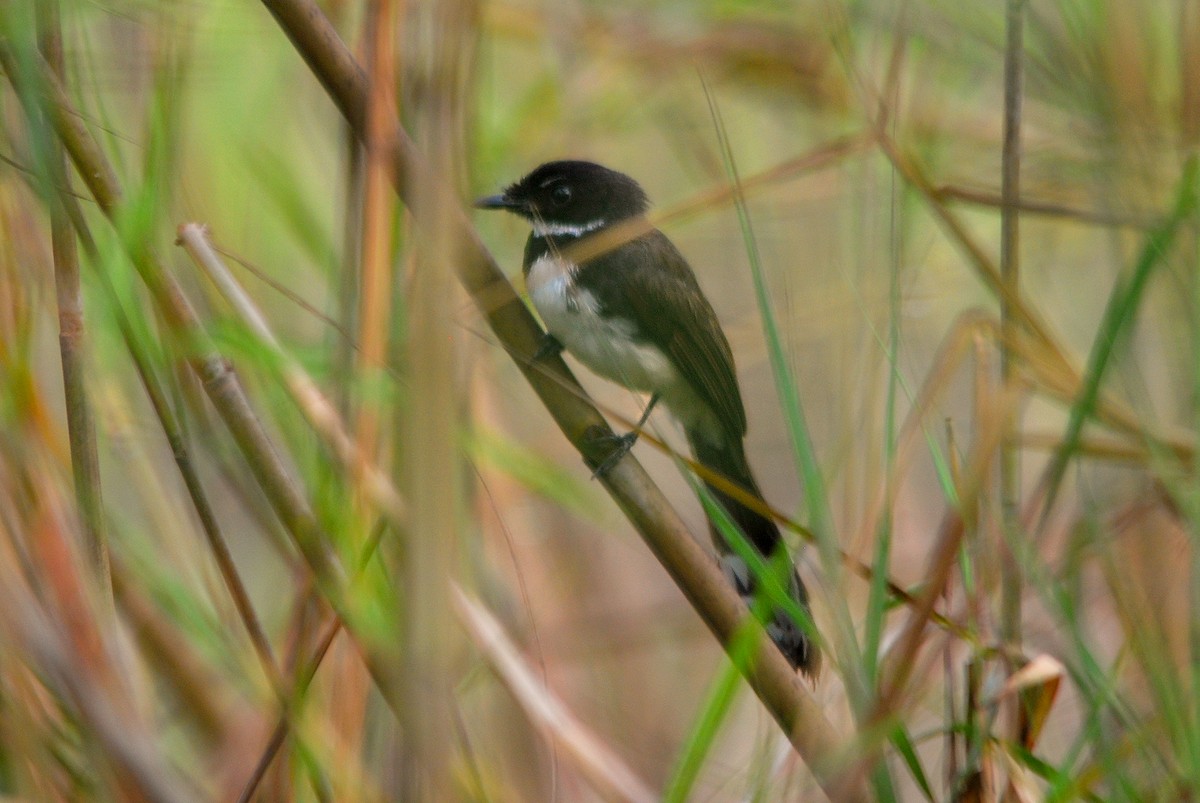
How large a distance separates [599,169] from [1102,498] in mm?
1757

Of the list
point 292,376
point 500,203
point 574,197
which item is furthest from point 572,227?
point 292,376

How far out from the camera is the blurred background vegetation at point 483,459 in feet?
3.86

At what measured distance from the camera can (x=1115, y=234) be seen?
1589 millimetres

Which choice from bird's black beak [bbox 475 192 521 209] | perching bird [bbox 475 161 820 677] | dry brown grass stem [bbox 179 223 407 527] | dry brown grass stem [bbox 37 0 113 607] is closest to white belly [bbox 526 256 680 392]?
perching bird [bbox 475 161 820 677]

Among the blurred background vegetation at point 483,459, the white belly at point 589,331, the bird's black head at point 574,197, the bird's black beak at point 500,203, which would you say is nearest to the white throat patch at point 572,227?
the bird's black head at point 574,197

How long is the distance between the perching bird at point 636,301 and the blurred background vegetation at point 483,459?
0.38 meters

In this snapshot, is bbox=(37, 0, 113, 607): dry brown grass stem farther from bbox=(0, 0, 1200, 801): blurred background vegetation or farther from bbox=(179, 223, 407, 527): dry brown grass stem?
bbox=(179, 223, 407, 527): dry brown grass stem

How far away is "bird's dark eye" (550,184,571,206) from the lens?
3.20m

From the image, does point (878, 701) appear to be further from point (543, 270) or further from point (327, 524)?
point (543, 270)

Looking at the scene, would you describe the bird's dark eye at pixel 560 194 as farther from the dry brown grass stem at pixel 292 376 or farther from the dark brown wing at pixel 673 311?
the dry brown grass stem at pixel 292 376

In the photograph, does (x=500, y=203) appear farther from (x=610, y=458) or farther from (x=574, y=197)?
(x=610, y=458)

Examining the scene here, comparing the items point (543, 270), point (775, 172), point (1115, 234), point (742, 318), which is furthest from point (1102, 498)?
point (543, 270)

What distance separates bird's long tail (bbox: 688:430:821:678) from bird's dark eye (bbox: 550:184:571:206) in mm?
733

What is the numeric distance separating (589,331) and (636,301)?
28cm
